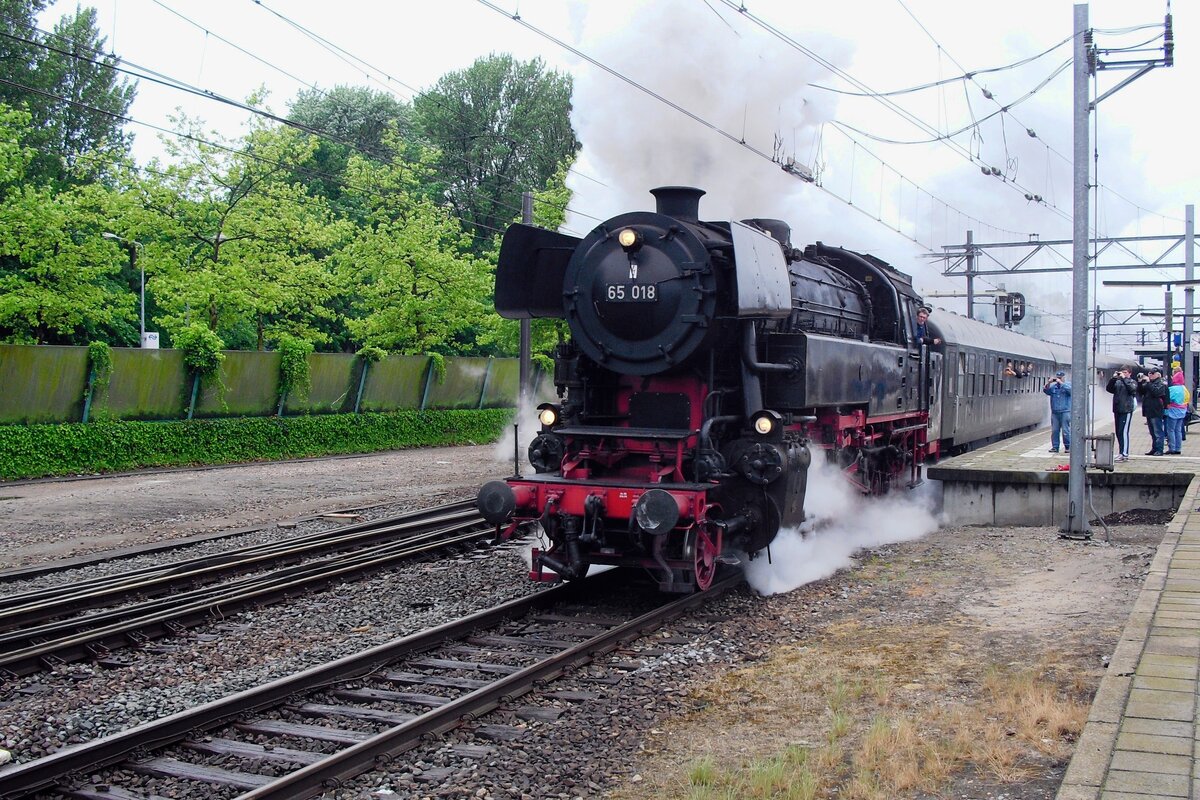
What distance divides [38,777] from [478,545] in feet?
22.8

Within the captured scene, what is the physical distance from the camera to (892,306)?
41.1ft

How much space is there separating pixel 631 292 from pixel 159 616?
14.7 ft

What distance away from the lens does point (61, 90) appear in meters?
42.6

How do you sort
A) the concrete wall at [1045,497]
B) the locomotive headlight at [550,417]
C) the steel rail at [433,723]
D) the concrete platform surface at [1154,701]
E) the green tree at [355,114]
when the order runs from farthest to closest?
the green tree at [355,114] < the concrete wall at [1045,497] < the locomotive headlight at [550,417] < the steel rail at [433,723] < the concrete platform surface at [1154,701]

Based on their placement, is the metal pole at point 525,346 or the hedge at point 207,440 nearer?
the hedge at point 207,440

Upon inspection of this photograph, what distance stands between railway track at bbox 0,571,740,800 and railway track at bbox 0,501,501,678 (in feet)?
6.13

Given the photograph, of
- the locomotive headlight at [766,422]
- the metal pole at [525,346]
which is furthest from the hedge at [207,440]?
the locomotive headlight at [766,422]

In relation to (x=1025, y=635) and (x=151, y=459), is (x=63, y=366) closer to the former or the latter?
(x=151, y=459)

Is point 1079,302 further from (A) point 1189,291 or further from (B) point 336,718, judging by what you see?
(A) point 1189,291

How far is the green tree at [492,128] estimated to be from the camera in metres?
43.9

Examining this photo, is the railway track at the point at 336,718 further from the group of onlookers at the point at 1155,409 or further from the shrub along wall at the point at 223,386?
the shrub along wall at the point at 223,386

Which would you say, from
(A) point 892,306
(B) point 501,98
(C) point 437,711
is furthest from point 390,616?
(B) point 501,98

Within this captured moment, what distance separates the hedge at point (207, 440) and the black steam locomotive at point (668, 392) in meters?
12.3

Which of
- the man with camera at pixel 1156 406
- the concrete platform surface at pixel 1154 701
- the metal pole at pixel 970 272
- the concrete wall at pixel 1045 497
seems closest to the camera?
the concrete platform surface at pixel 1154 701
